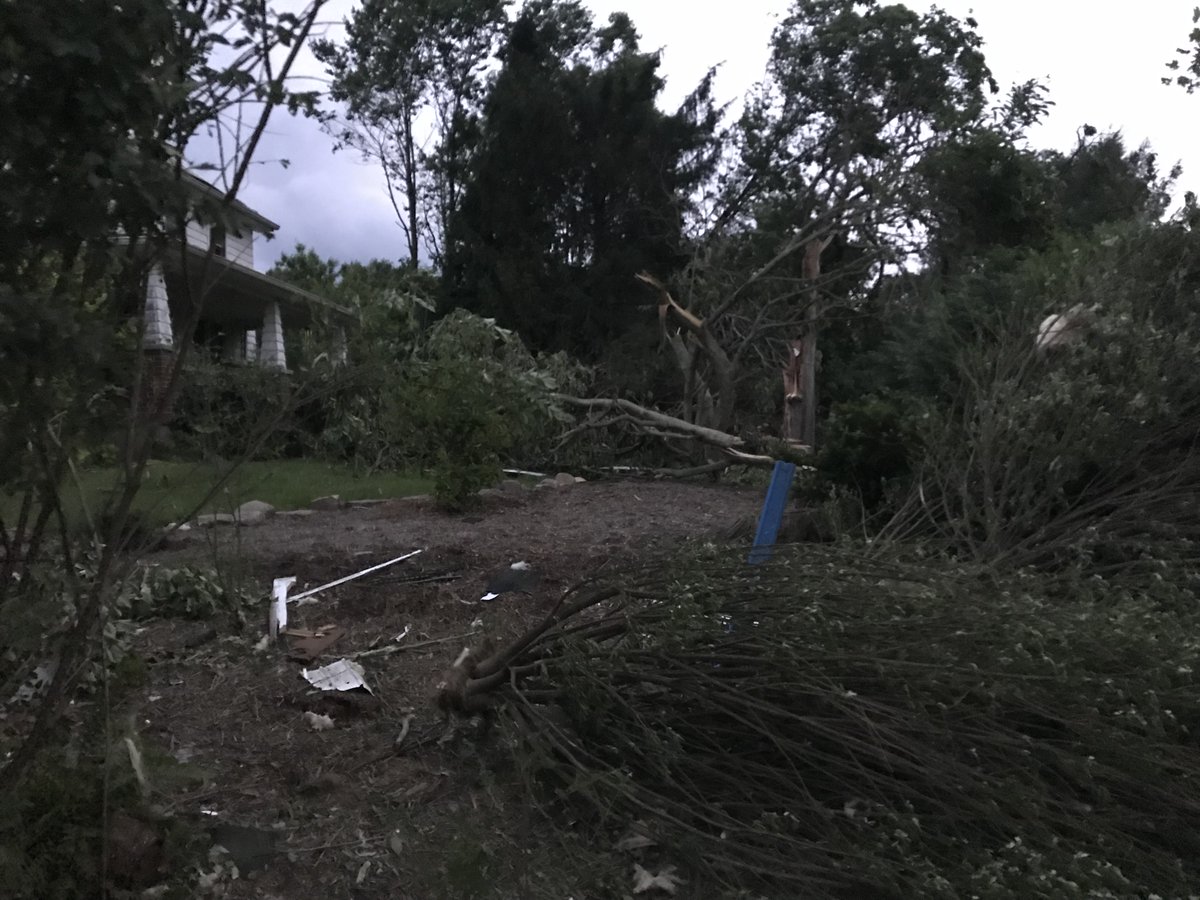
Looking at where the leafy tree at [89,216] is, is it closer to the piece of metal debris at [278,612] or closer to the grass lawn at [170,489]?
the grass lawn at [170,489]

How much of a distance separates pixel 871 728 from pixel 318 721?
196 cm

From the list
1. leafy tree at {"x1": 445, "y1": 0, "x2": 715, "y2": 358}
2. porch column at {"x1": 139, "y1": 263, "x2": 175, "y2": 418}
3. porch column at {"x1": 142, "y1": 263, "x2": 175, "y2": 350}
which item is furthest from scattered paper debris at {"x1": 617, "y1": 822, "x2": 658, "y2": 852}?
leafy tree at {"x1": 445, "y1": 0, "x2": 715, "y2": 358}

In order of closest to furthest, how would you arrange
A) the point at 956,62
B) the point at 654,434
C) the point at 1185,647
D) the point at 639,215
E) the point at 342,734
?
the point at 1185,647, the point at 342,734, the point at 654,434, the point at 956,62, the point at 639,215

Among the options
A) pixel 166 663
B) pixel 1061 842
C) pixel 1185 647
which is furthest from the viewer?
pixel 166 663

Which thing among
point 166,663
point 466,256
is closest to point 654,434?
Answer: point 166,663

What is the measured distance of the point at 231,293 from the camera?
14.8 meters

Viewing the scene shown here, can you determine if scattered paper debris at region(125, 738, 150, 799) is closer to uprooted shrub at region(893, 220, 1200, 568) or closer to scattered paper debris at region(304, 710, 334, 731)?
scattered paper debris at region(304, 710, 334, 731)

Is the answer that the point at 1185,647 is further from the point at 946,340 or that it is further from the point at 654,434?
the point at 654,434

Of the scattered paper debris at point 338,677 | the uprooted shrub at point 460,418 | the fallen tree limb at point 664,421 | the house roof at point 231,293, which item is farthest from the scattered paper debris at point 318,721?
the fallen tree limb at point 664,421

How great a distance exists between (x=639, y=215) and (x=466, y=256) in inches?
164

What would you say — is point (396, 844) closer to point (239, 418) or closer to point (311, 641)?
point (311, 641)

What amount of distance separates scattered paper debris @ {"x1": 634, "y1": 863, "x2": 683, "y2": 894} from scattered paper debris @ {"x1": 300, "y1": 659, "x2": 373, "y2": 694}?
4.99ft

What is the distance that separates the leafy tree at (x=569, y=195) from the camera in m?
23.1

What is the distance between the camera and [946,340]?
10.1 meters
